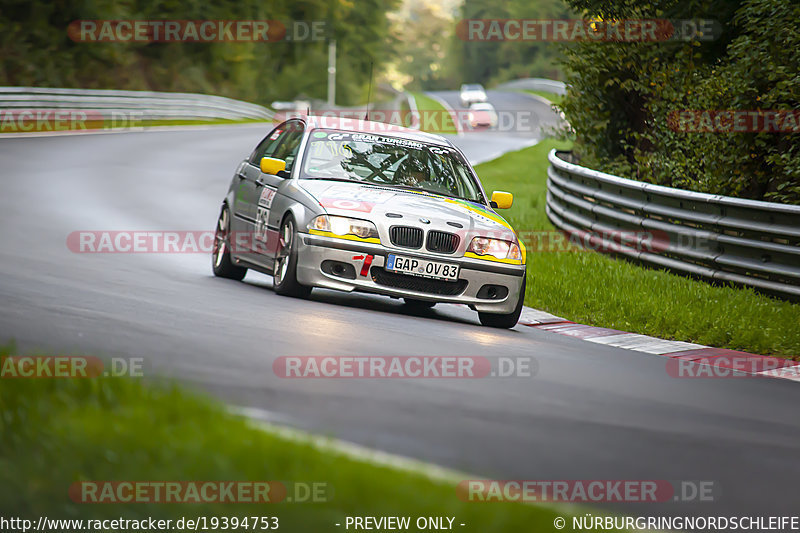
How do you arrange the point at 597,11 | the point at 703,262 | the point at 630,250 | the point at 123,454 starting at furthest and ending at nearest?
the point at 597,11
the point at 630,250
the point at 703,262
the point at 123,454

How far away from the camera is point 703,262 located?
1205cm

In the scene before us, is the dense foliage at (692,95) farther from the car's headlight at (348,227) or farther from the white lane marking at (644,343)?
the car's headlight at (348,227)

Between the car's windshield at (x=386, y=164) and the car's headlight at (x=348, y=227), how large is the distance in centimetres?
96

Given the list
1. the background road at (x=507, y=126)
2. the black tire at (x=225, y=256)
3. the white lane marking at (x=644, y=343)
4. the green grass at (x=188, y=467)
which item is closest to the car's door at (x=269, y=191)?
the black tire at (x=225, y=256)

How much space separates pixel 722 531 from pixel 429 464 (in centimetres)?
114

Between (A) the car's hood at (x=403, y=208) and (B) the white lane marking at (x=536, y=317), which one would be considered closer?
(A) the car's hood at (x=403, y=208)

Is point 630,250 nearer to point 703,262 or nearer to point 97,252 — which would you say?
point 703,262

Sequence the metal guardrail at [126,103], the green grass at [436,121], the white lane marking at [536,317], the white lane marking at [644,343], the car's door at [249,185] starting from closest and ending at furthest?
the white lane marking at [644,343] → the white lane marking at [536,317] → the car's door at [249,185] → the metal guardrail at [126,103] → the green grass at [436,121]

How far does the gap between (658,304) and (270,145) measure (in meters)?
4.13

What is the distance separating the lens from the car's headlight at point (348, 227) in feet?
31.3

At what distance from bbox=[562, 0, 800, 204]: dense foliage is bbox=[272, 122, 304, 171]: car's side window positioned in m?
5.17

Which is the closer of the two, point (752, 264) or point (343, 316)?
point (343, 316)

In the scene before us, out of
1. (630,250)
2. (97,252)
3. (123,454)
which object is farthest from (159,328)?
(630,250)

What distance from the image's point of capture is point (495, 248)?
390 inches
